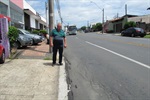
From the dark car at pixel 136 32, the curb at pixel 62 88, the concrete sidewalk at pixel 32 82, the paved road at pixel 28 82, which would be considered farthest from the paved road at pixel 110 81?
the dark car at pixel 136 32

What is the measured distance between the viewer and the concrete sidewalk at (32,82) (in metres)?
6.07

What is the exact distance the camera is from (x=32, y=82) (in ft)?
23.7

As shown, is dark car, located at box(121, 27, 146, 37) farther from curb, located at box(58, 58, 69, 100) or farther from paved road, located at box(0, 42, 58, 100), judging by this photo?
curb, located at box(58, 58, 69, 100)

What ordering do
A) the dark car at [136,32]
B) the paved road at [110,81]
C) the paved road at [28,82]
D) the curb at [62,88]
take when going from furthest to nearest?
the dark car at [136,32]
the paved road at [110,81]
the curb at [62,88]
the paved road at [28,82]

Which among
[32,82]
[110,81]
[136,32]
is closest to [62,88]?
[32,82]

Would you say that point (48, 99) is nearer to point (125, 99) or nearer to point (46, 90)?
point (46, 90)

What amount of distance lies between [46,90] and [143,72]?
4.09 meters

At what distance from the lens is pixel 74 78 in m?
8.33

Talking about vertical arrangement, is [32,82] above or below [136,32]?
below

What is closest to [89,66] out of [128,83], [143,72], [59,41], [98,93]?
[59,41]

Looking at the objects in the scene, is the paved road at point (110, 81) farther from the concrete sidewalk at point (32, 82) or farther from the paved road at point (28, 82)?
the paved road at point (28, 82)

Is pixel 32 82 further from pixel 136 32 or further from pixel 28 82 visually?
pixel 136 32

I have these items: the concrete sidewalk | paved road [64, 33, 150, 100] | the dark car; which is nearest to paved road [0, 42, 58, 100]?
the concrete sidewalk

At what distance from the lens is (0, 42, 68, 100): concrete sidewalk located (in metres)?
6.07
